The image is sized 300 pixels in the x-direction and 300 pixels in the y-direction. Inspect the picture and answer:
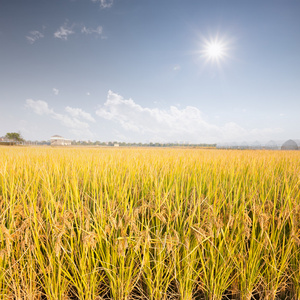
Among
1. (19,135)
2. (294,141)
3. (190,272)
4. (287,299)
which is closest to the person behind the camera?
(190,272)

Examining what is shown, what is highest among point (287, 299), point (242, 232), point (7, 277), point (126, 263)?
point (242, 232)

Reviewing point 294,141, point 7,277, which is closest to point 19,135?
point 7,277

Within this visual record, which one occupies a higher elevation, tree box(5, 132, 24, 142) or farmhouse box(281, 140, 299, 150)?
tree box(5, 132, 24, 142)

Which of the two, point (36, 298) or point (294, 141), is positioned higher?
point (294, 141)

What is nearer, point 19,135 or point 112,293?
point 112,293

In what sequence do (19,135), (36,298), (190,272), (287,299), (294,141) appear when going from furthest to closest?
(19,135) → (294,141) → (287,299) → (36,298) → (190,272)

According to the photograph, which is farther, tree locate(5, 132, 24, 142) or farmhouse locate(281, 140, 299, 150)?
tree locate(5, 132, 24, 142)

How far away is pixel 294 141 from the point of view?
51.9 m

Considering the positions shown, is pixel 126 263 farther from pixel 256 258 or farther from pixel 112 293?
pixel 256 258

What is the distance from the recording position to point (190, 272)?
134 cm

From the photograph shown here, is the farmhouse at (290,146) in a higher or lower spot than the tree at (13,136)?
lower

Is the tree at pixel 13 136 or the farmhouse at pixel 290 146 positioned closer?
the farmhouse at pixel 290 146

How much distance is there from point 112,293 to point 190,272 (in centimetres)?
62

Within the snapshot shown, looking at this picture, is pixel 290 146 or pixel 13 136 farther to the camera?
pixel 13 136
